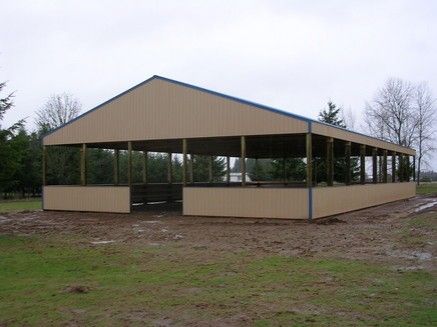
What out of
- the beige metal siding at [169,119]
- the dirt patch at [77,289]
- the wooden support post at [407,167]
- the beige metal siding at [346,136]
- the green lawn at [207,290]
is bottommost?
the green lawn at [207,290]

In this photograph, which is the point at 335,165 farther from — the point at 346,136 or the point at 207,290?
the point at 207,290

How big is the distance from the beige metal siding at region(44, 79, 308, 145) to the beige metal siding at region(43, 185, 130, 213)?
2145 mm

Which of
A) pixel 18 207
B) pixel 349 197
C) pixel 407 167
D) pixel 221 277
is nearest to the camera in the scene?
pixel 221 277

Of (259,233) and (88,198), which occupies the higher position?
(88,198)

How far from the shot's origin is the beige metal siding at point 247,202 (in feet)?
59.2

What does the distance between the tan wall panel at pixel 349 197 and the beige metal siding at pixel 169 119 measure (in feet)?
8.95

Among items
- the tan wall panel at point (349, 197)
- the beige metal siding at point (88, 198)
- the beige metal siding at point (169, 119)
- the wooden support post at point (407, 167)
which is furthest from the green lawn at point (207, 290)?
the wooden support post at point (407, 167)

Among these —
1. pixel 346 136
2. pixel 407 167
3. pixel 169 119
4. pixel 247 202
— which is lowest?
pixel 247 202

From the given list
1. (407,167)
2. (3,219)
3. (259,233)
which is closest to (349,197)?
(259,233)

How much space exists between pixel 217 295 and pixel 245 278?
127 centimetres

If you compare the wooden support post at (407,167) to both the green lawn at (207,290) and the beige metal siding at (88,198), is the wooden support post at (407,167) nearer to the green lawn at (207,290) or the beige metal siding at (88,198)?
the beige metal siding at (88,198)

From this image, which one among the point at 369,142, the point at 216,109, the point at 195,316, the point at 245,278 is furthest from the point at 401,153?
the point at 195,316

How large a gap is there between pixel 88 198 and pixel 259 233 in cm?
1067

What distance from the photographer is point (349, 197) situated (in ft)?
72.1
